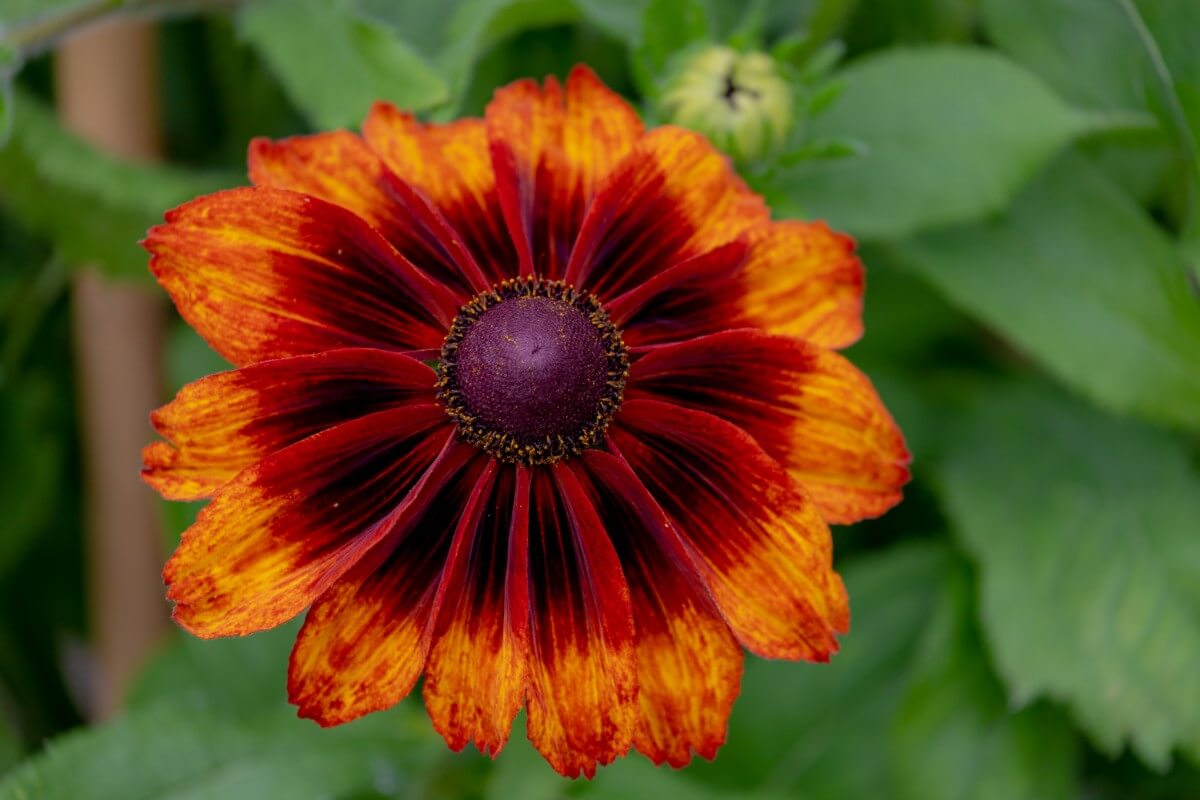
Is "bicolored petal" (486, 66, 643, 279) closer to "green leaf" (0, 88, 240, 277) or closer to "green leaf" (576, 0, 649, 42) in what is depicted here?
"green leaf" (576, 0, 649, 42)

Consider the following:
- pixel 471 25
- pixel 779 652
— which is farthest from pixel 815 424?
pixel 471 25

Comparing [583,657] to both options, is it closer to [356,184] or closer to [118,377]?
[356,184]

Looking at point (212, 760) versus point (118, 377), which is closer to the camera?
point (212, 760)

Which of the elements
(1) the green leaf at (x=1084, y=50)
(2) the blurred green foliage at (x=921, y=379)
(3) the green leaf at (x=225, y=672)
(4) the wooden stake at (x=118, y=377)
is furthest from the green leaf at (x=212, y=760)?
(1) the green leaf at (x=1084, y=50)

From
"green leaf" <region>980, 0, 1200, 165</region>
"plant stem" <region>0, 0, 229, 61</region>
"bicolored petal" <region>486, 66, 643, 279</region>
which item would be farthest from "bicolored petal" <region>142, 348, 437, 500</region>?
"green leaf" <region>980, 0, 1200, 165</region>

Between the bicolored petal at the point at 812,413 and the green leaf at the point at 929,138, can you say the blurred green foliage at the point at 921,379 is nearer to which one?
the green leaf at the point at 929,138

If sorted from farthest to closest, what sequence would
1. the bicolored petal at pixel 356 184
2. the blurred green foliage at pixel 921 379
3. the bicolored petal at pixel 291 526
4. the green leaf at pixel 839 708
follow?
the green leaf at pixel 839 708 → the blurred green foliage at pixel 921 379 → the bicolored petal at pixel 356 184 → the bicolored petal at pixel 291 526

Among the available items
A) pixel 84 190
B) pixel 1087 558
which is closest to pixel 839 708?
pixel 1087 558
